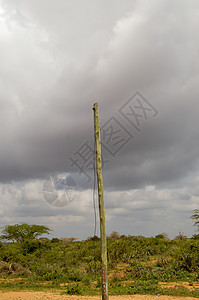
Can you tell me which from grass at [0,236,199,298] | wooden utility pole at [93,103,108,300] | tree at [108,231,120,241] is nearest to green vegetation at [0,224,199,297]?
grass at [0,236,199,298]

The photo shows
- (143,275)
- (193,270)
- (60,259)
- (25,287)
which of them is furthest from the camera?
(60,259)

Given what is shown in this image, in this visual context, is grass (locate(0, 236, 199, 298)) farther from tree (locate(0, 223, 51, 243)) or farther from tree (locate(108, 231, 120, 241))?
tree (locate(108, 231, 120, 241))

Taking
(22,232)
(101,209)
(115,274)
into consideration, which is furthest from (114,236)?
(101,209)

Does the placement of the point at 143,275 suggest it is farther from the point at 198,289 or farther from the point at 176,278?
the point at 198,289

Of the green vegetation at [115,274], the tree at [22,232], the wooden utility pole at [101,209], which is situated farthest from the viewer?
the tree at [22,232]

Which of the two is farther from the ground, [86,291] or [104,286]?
[104,286]

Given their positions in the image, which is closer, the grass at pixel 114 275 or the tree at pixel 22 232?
the grass at pixel 114 275

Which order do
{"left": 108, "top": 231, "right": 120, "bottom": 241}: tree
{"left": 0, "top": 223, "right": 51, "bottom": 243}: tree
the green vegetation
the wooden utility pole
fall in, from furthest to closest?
{"left": 108, "top": 231, "right": 120, "bottom": 241}: tree < {"left": 0, "top": 223, "right": 51, "bottom": 243}: tree < the green vegetation < the wooden utility pole

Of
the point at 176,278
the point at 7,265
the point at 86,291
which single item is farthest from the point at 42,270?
the point at 176,278

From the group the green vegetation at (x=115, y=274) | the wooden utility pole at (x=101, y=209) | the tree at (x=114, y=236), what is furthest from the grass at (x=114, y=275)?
the tree at (x=114, y=236)

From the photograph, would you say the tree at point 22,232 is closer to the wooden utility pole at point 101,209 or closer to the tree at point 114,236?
the tree at point 114,236

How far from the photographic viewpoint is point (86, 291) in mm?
13188

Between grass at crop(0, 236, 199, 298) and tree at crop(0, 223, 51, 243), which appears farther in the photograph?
tree at crop(0, 223, 51, 243)

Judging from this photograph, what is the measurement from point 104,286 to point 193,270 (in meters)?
12.3
